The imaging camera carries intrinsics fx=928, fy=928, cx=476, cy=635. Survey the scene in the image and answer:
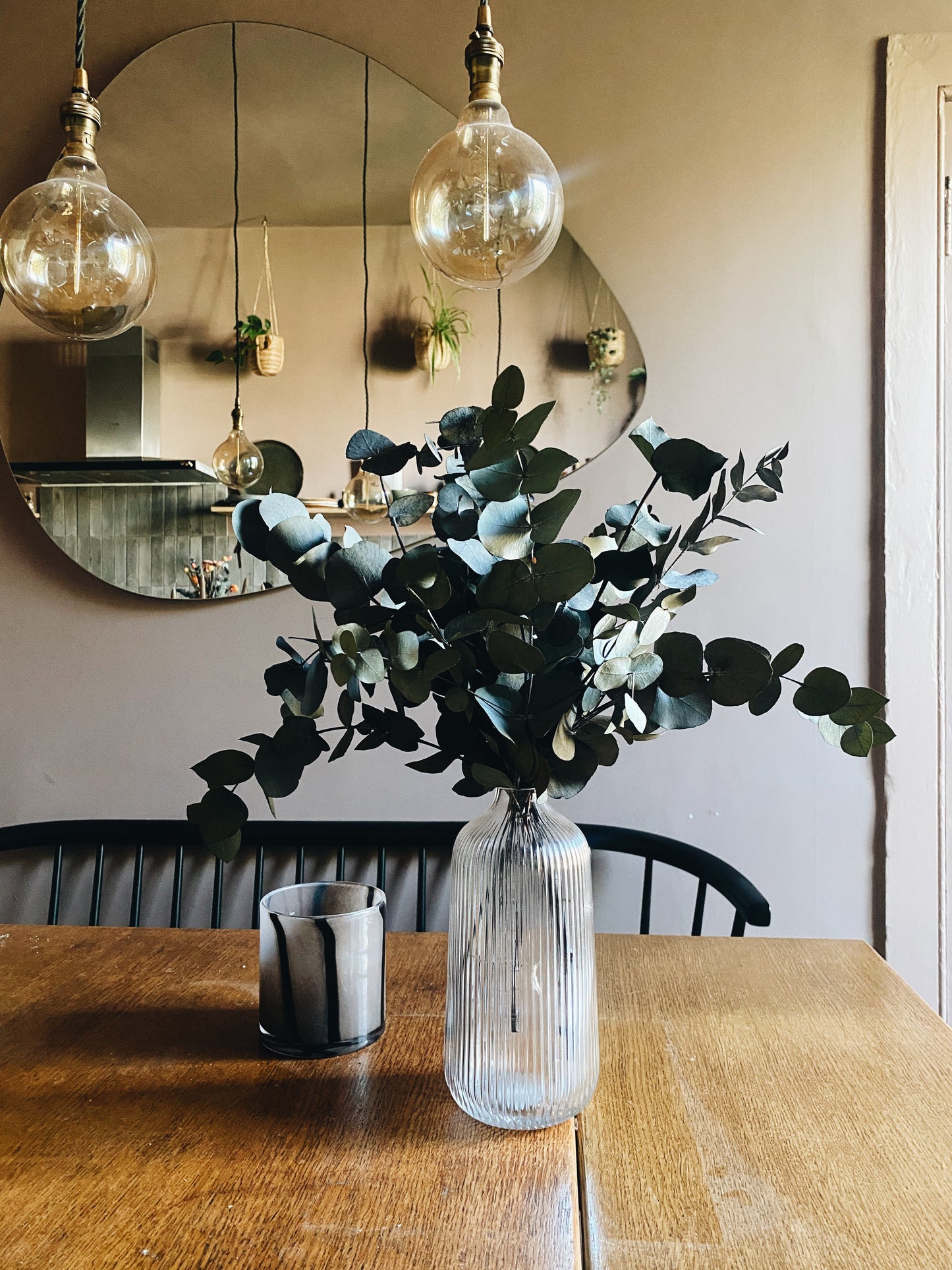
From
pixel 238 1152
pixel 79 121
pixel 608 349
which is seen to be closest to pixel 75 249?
pixel 79 121

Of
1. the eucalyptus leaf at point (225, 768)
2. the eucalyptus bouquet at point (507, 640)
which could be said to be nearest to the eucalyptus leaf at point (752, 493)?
the eucalyptus bouquet at point (507, 640)

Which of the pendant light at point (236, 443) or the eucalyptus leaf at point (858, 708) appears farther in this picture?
the pendant light at point (236, 443)

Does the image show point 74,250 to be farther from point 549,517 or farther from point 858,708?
point 858,708

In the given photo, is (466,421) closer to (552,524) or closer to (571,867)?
(552,524)

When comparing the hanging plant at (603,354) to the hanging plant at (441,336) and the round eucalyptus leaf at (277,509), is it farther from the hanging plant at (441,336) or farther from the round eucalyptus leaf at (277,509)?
the round eucalyptus leaf at (277,509)

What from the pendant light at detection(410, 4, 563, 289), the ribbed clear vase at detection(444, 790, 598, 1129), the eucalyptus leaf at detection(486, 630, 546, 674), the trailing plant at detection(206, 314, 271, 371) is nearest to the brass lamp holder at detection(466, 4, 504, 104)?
the pendant light at detection(410, 4, 563, 289)

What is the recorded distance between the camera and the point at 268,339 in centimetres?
178

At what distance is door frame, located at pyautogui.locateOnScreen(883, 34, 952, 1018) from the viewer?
1708 mm

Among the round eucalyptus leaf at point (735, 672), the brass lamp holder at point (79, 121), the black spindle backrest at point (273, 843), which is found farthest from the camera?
the black spindle backrest at point (273, 843)

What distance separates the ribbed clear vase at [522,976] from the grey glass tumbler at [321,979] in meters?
0.15

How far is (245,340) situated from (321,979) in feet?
4.31

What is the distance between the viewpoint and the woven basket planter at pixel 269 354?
178 centimetres

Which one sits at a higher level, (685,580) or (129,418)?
(129,418)

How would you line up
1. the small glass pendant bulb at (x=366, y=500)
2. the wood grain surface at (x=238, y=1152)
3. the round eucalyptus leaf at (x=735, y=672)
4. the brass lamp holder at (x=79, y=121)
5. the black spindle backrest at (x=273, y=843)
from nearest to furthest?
the wood grain surface at (x=238, y=1152), the round eucalyptus leaf at (x=735, y=672), the brass lamp holder at (x=79, y=121), the black spindle backrest at (x=273, y=843), the small glass pendant bulb at (x=366, y=500)
